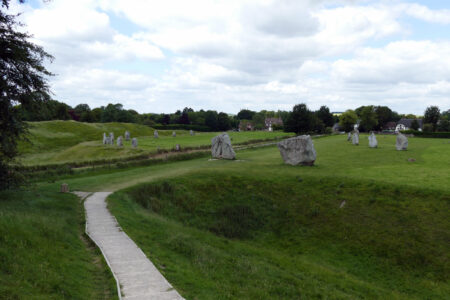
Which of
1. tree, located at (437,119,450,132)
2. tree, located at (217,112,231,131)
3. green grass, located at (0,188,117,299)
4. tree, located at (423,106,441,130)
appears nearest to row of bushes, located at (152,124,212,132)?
tree, located at (217,112,231,131)

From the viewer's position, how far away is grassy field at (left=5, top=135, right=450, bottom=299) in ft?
39.6

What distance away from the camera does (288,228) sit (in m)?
21.7

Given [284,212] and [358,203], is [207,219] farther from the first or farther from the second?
[358,203]

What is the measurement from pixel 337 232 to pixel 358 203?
3.41 metres

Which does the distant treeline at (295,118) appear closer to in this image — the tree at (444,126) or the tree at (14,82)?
the tree at (444,126)

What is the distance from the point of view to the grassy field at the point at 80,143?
50500mm

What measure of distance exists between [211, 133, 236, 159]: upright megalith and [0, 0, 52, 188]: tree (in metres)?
23.7

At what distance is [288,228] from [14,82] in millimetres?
18210

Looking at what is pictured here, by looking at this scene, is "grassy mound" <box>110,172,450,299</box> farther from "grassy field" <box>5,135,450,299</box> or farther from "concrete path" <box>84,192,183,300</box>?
"concrete path" <box>84,192,183,300</box>

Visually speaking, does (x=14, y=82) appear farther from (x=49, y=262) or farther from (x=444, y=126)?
(x=444, y=126)

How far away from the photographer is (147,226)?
1650 centimetres

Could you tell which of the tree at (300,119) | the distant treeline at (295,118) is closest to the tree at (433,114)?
the distant treeline at (295,118)

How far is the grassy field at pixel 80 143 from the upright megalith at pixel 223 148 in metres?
12.7

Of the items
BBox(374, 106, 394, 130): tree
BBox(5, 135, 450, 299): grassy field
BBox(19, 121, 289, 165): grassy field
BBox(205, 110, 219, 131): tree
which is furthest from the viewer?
BBox(374, 106, 394, 130): tree
